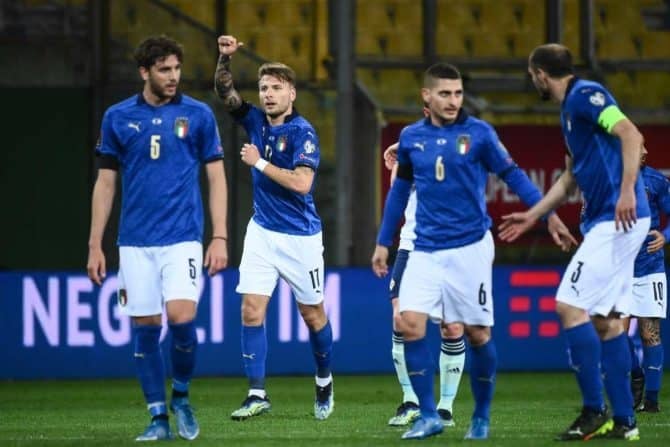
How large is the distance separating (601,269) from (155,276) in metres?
2.23

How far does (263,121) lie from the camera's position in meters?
9.83

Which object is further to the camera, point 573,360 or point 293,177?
point 293,177

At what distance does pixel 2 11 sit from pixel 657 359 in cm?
866

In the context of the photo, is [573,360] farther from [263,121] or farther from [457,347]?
[263,121]

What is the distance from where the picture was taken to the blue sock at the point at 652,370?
10.4 meters

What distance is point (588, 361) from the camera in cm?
771

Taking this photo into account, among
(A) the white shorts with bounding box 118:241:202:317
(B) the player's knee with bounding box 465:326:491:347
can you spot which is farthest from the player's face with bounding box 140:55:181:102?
(B) the player's knee with bounding box 465:326:491:347

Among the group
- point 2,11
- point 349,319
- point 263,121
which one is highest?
point 2,11

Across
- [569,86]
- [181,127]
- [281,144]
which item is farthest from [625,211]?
[281,144]

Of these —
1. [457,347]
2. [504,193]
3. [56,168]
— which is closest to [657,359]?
[457,347]

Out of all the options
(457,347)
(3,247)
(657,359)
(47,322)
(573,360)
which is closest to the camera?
(573,360)

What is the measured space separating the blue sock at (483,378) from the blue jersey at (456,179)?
55cm

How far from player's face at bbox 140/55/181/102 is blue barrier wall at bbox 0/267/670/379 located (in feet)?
20.0

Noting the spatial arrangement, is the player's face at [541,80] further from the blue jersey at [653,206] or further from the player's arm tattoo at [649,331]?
the player's arm tattoo at [649,331]
